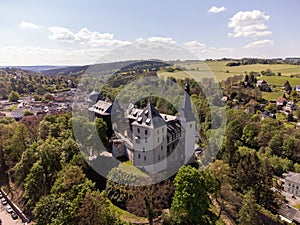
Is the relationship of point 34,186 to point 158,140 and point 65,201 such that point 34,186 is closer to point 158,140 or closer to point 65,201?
point 65,201

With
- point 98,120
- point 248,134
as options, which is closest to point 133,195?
point 98,120

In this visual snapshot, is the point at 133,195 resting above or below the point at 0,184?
above

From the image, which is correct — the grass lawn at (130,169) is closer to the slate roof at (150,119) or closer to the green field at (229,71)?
the slate roof at (150,119)

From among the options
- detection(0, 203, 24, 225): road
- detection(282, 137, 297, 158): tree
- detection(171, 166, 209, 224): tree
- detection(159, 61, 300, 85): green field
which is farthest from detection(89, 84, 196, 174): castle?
detection(159, 61, 300, 85): green field

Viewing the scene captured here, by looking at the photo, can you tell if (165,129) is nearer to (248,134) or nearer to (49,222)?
(49,222)

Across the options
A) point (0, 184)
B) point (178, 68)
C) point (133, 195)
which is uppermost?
point (178, 68)

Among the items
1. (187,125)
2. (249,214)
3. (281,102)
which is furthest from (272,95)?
(249,214)

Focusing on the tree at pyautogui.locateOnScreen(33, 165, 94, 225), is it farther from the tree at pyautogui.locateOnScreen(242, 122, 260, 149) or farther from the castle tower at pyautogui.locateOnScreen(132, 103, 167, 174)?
the tree at pyautogui.locateOnScreen(242, 122, 260, 149)

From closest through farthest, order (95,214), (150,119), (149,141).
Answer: (95,214)
(150,119)
(149,141)
